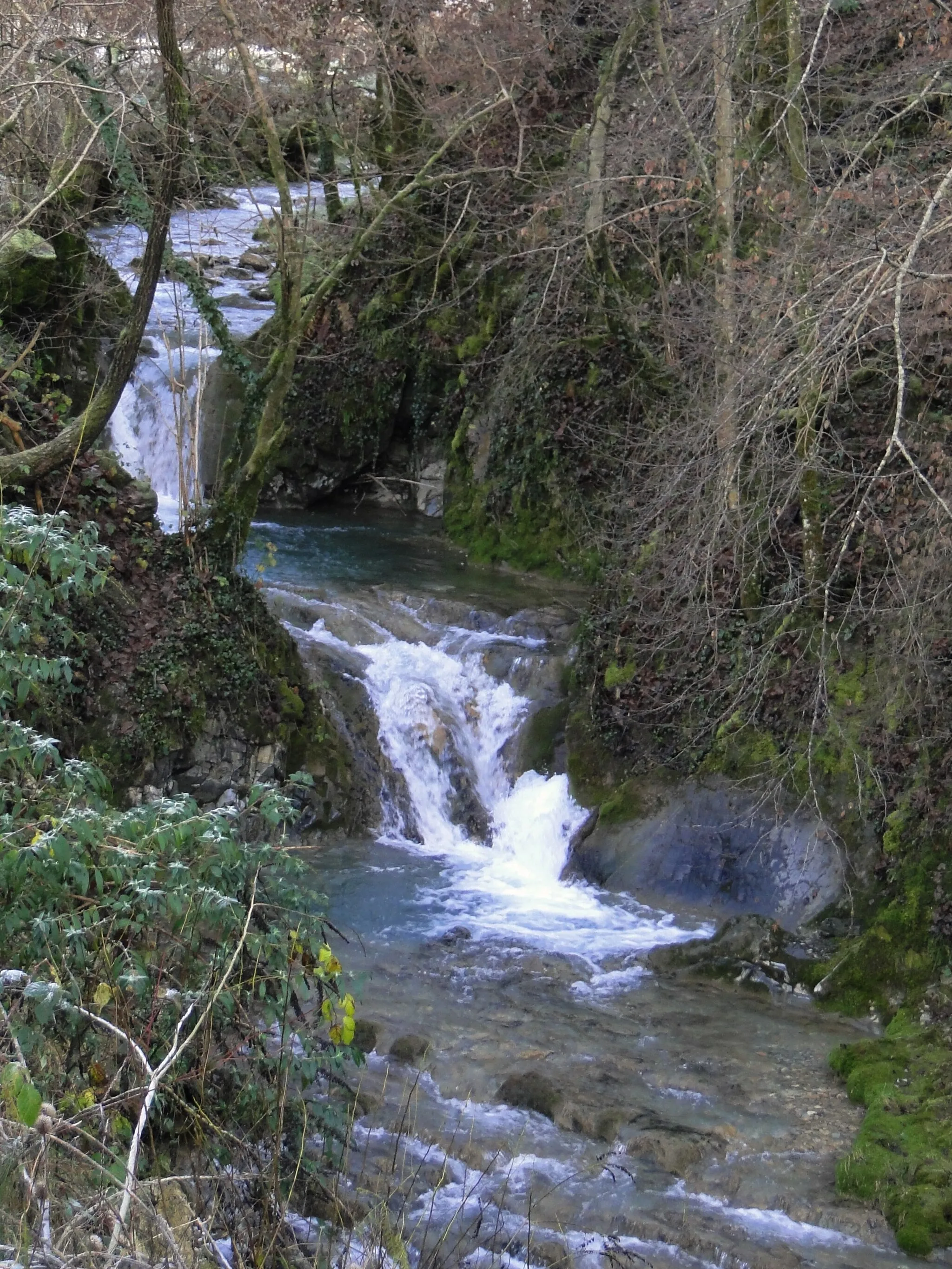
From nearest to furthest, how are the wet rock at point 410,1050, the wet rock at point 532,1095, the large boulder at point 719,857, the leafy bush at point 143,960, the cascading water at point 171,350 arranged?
1. the leafy bush at point 143,960
2. the wet rock at point 532,1095
3. the wet rock at point 410,1050
4. the large boulder at point 719,857
5. the cascading water at point 171,350

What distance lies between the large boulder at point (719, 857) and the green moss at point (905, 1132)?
1406 millimetres

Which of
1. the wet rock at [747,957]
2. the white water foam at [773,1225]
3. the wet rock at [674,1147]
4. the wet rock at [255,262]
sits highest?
the wet rock at [255,262]

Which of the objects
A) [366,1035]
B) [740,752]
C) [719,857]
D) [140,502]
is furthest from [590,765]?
[140,502]

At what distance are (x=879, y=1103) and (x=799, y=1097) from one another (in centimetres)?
45

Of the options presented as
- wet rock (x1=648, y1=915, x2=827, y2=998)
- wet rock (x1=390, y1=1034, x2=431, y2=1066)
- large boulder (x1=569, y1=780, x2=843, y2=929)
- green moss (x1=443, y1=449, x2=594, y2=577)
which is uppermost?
green moss (x1=443, y1=449, x2=594, y2=577)

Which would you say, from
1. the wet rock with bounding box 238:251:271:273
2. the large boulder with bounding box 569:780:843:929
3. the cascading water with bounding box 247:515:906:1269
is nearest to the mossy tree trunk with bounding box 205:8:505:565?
the cascading water with bounding box 247:515:906:1269

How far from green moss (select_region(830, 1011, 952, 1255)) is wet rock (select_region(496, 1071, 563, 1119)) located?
5.05 feet

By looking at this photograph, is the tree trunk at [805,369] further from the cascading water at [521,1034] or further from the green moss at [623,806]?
the cascading water at [521,1034]

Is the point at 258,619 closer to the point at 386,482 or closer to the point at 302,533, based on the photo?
the point at 302,533

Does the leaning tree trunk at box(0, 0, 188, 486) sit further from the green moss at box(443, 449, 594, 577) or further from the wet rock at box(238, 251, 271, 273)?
the wet rock at box(238, 251, 271, 273)

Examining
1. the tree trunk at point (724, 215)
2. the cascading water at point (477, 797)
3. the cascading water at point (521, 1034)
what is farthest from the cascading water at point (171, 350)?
the tree trunk at point (724, 215)

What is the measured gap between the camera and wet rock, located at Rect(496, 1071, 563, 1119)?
6.73 meters

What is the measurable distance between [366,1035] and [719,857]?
11.3ft

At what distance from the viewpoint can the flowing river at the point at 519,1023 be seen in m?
5.72
